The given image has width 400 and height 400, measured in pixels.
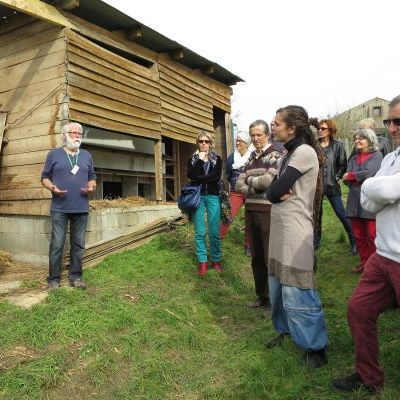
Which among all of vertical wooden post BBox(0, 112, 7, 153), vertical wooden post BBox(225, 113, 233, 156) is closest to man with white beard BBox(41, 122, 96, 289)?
vertical wooden post BBox(0, 112, 7, 153)

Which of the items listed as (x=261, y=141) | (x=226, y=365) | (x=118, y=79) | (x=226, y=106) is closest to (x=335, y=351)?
(x=226, y=365)

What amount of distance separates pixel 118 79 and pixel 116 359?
5.79 m

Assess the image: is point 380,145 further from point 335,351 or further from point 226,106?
point 226,106

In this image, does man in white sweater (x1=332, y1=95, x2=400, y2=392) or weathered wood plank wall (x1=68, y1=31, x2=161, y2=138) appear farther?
weathered wood plank wall (x1=68, y1=31, x2=161, y2=138)

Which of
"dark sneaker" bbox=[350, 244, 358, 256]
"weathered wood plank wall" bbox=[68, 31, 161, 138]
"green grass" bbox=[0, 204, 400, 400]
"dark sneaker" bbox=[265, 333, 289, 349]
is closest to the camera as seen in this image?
"green grass" bbox=[0, 204, 400, 400]

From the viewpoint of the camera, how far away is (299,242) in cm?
302

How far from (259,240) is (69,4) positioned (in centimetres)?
512

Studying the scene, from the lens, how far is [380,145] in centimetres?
520

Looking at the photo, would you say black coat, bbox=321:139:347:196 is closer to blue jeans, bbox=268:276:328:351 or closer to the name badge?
blue jeans, bbox=268:276:328:351

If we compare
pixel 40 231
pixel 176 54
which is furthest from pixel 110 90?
pixel 40 231

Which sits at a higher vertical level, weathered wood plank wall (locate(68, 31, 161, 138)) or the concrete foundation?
weathered wood plank wall (locate(68, 31, 161, 138))

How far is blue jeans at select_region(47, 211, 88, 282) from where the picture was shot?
4.92 metres

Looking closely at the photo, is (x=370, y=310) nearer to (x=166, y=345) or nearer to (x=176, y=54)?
(x=166, y=345)

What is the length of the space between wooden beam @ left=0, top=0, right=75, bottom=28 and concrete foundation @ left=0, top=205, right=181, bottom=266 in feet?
10.00
